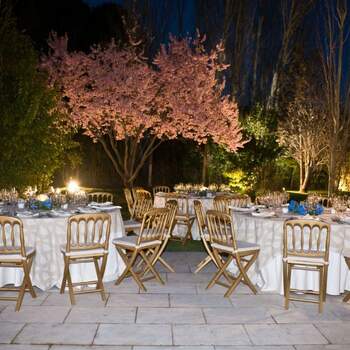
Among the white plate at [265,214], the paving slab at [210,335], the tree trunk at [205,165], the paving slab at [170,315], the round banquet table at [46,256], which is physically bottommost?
the paving slab at [210,335]

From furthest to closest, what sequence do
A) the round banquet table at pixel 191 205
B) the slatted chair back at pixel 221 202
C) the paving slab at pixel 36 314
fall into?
the round banquet table at pixel 191 205, the slatted chair back at pixel 221 202, the paving slab at pixel 36 314

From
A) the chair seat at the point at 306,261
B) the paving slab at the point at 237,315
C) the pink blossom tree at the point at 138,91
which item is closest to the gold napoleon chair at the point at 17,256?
the paving slab at the point at 237,315

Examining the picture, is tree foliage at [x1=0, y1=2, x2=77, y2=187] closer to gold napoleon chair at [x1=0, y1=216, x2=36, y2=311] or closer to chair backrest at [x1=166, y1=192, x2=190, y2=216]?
chair backrest at [x1=166, y1=192, x2=190, y2=216]

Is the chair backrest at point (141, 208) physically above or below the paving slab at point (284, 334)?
above

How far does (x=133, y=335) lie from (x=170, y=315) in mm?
606

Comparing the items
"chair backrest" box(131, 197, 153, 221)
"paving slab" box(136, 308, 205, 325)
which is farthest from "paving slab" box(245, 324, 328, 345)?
"chair backrest" box(131, 197, 153, 221)

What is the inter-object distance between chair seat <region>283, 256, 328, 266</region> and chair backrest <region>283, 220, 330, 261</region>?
3 cm

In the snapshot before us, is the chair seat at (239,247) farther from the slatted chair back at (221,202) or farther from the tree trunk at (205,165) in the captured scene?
the tree trunk at (205,165)

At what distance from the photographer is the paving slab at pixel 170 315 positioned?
4.48m

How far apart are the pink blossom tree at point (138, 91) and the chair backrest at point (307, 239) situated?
604 centimetres

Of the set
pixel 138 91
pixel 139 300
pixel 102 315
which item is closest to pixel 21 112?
pixel 138 91

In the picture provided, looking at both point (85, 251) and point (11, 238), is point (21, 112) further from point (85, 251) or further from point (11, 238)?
point (85, 251)

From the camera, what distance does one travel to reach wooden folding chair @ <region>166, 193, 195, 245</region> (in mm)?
8438

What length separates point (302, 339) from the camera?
4.09 m
